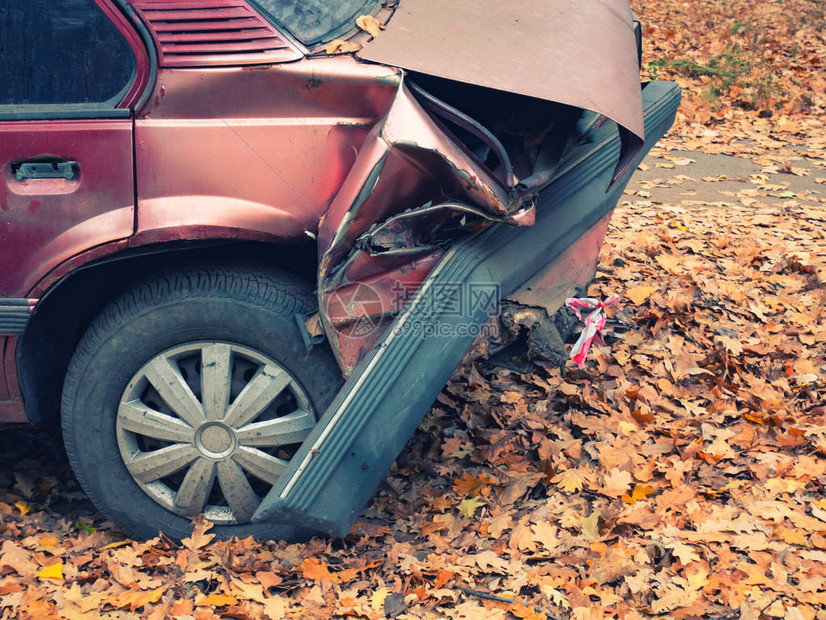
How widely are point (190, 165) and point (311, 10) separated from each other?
734 millimetres

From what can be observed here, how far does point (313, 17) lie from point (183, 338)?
1225 millimetres

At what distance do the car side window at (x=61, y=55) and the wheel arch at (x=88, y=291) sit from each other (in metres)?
0.57

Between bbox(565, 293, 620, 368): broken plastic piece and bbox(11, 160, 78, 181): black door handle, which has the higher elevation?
bbox(565, 293, 620, 368): broken plastic piece

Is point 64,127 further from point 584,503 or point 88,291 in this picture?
point 584,503

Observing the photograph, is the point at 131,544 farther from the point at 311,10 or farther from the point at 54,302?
the point at 311,10

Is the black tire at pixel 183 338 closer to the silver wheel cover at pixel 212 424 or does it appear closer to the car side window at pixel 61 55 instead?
the silver wheel cover at pixel 212 424

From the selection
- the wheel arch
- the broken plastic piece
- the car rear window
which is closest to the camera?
the car rear window

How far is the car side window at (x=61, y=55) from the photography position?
2.45 metres

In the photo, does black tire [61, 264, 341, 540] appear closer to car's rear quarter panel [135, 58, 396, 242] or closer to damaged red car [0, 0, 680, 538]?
damaged red car [0, 0, 680, 538]

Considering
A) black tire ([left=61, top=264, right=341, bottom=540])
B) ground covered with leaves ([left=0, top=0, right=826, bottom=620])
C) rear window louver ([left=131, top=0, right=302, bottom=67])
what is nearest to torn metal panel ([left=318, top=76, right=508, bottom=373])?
black tire ([left=61, top=264, right=341, bottom=540])

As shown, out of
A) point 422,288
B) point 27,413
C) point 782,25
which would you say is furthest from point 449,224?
point 782,25

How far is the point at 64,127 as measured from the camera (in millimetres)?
2436

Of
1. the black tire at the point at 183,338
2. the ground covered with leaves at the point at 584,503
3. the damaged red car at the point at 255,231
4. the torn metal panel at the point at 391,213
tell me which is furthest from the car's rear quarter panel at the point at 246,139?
the ground covered with leaves at the point at 584,503

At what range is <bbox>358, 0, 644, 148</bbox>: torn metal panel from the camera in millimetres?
2477
